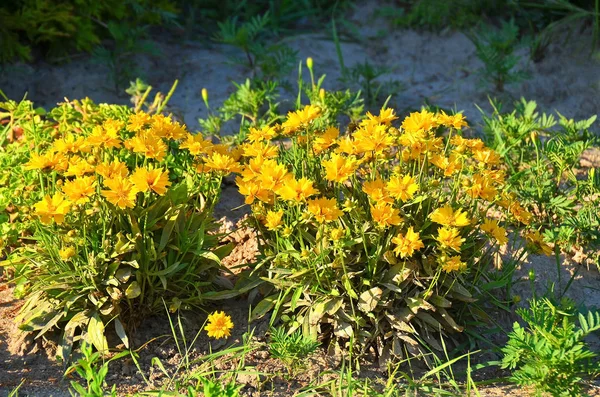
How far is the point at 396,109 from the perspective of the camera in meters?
4.88

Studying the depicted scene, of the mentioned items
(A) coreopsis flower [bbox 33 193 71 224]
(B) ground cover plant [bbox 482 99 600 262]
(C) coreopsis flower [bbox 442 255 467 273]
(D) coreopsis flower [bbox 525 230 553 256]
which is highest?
(A) coreopsis flower [bbox 33 193 71 224]

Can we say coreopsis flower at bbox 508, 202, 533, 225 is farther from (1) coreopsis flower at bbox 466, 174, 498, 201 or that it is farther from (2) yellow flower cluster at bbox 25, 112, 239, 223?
(2) yellow flower cluster at bbox 25, 112, 239, 223

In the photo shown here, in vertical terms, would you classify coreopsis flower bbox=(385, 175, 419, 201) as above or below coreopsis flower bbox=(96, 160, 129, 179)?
above

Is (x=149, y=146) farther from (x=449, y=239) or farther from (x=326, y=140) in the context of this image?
(x=449, y=239)

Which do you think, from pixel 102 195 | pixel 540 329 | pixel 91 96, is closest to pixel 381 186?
pixel 540 329

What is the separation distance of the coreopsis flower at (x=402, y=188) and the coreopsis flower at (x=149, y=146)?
2.52ft

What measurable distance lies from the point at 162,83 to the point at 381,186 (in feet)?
9.47

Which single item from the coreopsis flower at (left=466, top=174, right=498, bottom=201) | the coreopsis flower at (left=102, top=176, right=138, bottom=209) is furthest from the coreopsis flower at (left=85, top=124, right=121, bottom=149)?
the coreopsis flower at (left=466, top=174, right=498, bottom=201)

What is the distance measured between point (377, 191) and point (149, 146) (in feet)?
2.52

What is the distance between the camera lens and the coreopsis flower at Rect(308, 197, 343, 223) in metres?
2.72

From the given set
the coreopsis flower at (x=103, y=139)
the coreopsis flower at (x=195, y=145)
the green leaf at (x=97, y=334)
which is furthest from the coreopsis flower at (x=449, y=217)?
the green leaf at (x=97, y=334)

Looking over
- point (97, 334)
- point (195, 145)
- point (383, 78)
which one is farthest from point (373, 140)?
point (383, 78)

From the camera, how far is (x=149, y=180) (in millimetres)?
2695

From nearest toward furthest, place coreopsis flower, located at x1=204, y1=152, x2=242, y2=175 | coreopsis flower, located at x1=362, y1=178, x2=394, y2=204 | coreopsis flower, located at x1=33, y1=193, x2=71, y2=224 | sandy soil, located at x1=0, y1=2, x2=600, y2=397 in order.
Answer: coreopsis flower, located at x1=33, y1=193, x2=71, y2=224
coreopsis flower, located at x1=362, y1=178, x2=394, y2=204
coreopsis flower, located at x1=204, y1=152, x2=242, y2=175
sandy soil, located at x1=0, y1=2, x2=600, y2=397
